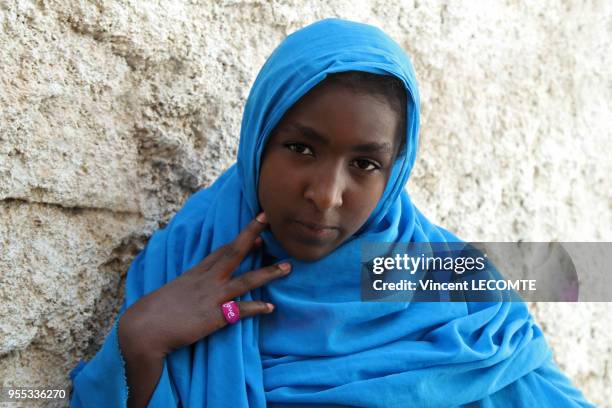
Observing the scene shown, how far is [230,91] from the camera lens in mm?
1940

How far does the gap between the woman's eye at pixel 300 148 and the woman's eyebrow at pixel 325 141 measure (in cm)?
3

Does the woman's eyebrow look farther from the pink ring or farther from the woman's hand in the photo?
the pink ring

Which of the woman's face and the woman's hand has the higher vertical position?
the woman's face

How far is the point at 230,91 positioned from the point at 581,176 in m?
1.55

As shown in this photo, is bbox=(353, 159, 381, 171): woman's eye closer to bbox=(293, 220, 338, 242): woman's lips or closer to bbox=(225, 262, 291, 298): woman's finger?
bbox=(293, 220, 338, 242): woman's lips

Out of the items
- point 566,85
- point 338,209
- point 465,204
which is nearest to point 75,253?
point 338,209

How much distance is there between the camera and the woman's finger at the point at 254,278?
152 cm

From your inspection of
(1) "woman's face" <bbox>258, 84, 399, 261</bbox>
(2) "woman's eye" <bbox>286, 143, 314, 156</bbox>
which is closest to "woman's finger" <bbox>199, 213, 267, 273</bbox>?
(1) "woman's face" <bbox>258, 84, 399, 261</bbox>

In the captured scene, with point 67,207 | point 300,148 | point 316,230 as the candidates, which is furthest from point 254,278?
point 67,207

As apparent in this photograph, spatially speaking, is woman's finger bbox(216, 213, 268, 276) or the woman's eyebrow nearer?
the woman's eyebrow

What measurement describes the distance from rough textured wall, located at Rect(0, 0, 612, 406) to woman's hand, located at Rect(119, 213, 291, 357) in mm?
255

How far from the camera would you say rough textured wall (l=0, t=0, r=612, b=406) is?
5.00ft

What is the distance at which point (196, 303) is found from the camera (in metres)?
1.49

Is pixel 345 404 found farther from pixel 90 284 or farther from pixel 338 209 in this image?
pixel 90 284
